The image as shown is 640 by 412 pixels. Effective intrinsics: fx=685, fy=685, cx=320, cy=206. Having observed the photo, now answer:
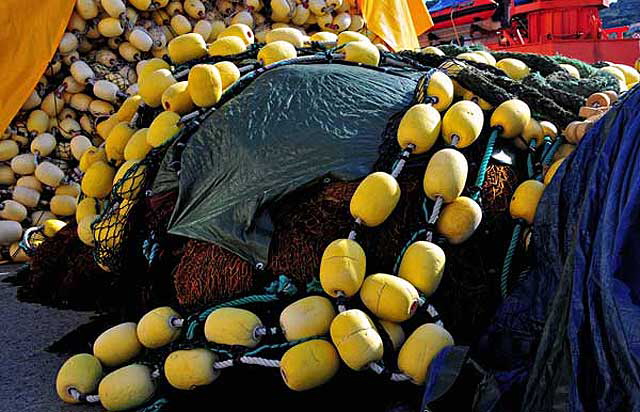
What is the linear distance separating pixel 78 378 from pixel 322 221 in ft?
3.19

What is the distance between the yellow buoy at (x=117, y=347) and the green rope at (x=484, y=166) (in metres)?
1.29

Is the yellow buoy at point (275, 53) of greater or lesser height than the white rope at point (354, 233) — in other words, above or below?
above

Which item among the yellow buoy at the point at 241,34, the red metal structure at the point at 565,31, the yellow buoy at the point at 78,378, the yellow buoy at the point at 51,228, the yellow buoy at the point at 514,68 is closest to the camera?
the yellow buoy at the point at 78,378

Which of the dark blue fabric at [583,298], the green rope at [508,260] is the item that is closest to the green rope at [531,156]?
the green rope at [508,260]

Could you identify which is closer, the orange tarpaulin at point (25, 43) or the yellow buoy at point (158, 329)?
the yellow buoy at point (158, 329)

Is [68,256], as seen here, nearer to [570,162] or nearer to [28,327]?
[28,327]

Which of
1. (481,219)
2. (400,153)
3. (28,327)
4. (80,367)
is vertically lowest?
(28,327)

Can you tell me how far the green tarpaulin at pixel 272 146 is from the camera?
2.38 metres

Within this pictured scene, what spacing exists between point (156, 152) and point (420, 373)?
144cm

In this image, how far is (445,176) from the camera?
2195 mm

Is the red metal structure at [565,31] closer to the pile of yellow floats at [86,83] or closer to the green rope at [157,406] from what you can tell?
the pile of yellow floats at [86,83]

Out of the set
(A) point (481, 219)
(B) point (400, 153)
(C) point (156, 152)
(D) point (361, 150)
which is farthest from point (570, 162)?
(C) point (156, 152)

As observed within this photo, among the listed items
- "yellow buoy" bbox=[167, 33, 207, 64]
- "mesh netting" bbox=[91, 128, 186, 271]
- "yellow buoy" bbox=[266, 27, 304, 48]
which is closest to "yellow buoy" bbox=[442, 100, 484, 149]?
"mesh netting" bbox=[91, 128, 186, 271]

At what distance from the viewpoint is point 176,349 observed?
7.44 feet
